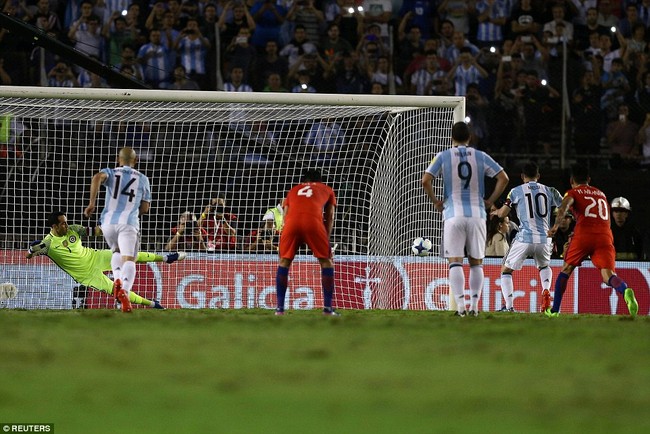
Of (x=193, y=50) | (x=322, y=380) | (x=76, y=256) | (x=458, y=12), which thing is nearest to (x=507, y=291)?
(x=76, y=256)

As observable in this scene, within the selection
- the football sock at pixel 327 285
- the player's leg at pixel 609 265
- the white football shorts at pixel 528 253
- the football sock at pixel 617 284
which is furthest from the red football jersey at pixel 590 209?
the football sock at pixel 327 285

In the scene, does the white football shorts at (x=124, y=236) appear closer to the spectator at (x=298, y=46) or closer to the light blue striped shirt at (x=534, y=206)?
the light blue striped shirt at (x=534, y=206)

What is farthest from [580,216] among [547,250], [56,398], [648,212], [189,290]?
[56,398]

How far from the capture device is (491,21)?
1928 cm

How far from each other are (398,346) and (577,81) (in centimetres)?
1052

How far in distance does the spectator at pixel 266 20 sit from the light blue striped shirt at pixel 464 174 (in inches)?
325

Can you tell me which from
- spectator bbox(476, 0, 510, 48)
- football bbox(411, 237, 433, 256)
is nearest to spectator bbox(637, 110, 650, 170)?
spectator bbox(476, 0, 510, 48)

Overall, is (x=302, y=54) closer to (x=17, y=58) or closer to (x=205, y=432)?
(x=17, y=58)

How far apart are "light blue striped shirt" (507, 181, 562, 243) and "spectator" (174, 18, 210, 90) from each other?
5.67 meters

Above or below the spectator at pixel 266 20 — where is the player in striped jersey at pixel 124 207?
below

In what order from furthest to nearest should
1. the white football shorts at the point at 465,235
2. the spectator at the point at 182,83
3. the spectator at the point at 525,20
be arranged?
the spectator at the point at 525,20
the spectator at the point at 182,83
the white football shorts at the point at 465,235

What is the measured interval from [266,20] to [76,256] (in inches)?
239

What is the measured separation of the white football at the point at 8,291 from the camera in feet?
48.6

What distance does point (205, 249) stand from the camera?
15039mm
